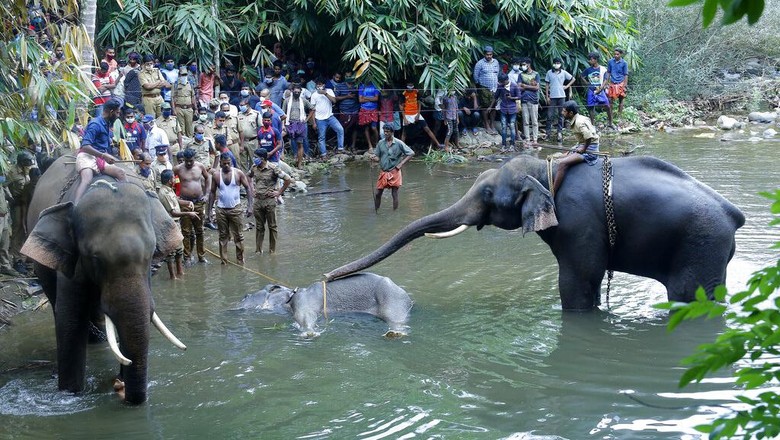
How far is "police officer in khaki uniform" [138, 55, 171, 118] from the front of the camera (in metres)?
15.4

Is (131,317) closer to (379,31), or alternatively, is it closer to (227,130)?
(227,130)

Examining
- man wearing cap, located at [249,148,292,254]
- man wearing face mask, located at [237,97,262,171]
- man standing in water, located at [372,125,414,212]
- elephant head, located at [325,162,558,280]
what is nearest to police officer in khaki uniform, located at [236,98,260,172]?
man wearing face mask, located at [237,97,262,171]

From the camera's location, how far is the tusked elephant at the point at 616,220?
7.79 metres

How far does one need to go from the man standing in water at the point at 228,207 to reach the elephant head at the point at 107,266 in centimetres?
399

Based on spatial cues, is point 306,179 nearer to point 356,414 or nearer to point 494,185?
point 494,185

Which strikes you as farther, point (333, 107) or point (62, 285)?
point (333, 107)

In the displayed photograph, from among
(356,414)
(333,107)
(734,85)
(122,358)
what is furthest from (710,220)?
(734,85)

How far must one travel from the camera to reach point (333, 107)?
63.2 feet

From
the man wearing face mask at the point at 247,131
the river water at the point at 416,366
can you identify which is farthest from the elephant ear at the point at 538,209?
the man wearing face mask at the point at 247,131

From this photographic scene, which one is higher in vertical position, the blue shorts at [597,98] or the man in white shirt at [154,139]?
the blue shorts at [597,98]

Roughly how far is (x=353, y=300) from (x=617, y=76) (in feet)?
42.9

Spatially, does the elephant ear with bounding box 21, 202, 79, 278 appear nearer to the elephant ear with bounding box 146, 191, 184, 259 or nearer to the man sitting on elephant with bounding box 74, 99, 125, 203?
the man sitting on elephant with bounding box 74, 99, 125, 203

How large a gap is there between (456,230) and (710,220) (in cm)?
212

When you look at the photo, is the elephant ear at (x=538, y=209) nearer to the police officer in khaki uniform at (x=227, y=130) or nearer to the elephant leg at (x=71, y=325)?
the elephant leg at (x=71, y=325)
